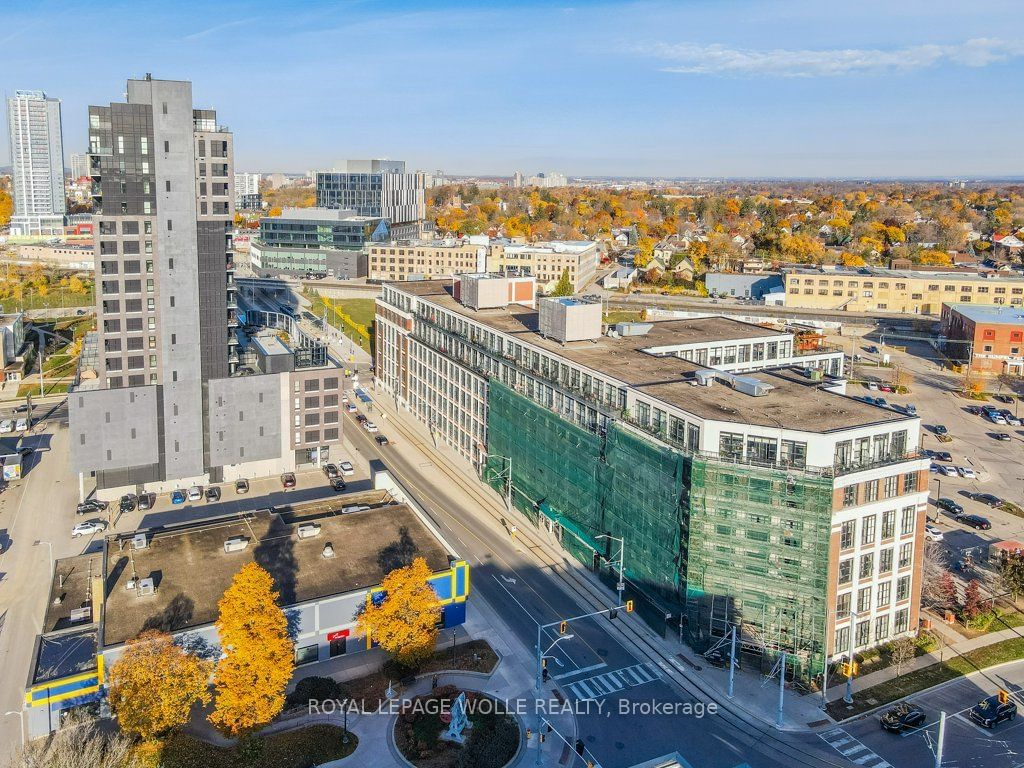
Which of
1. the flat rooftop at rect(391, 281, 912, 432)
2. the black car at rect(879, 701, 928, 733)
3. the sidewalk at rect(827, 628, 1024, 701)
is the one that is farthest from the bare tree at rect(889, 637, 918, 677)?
the flat rooftop at rect(391, 281, 912, 432)

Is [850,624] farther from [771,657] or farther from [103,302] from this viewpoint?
[103,302]

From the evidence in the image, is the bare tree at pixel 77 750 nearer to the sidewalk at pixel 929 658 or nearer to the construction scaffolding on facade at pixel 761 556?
the construction scaffolding on facade at pixel 761 556

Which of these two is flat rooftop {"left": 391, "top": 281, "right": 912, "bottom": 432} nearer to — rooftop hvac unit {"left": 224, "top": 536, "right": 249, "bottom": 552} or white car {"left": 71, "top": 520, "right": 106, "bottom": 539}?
rooftop hvac unit {"left": 224, "top": 536, "right": 249, "bottom": 552}

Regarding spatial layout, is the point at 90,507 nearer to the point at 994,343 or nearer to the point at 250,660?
the point at 250,660

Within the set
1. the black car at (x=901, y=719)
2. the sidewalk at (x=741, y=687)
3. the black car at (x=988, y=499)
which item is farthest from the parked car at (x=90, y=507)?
the black car at (x=988, y=499)

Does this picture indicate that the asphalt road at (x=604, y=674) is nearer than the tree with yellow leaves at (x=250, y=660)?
No

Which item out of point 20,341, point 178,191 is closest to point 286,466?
point 178,191

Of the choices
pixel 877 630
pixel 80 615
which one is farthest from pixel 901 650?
pixel 80 615
